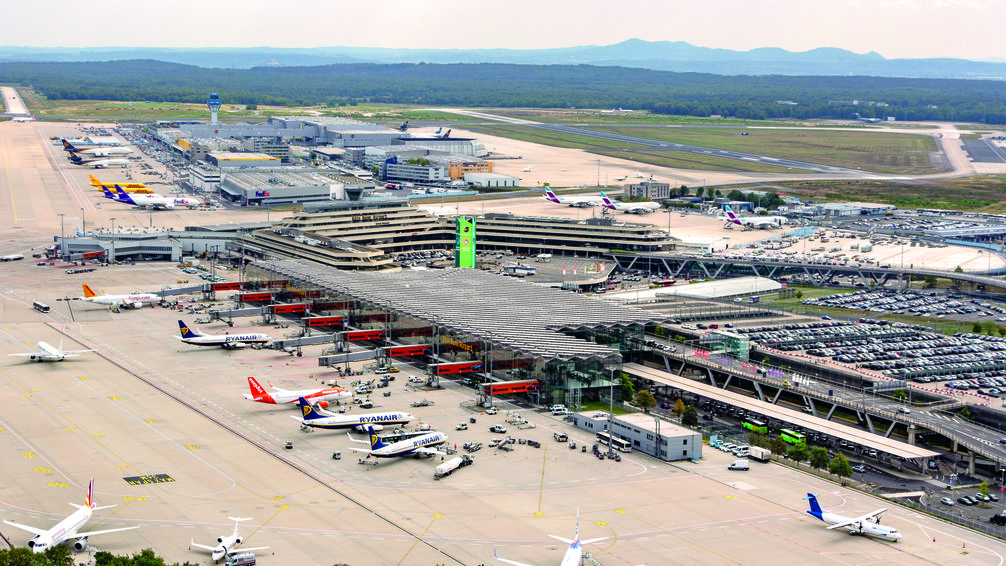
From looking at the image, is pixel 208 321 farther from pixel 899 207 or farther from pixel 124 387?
pixel 899 207

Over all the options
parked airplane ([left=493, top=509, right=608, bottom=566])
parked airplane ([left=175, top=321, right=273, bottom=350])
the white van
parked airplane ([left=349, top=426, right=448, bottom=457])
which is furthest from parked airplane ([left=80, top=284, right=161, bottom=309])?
parked airplane ([left=493, top=509, right=608, bottom=566])

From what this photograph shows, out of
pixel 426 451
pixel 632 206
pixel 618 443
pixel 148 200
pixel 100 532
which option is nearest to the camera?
pixel 100 532

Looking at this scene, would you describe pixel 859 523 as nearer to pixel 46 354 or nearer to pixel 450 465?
pixel 450 465

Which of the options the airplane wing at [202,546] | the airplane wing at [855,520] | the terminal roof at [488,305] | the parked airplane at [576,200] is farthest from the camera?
the parked airplane at [576,200]

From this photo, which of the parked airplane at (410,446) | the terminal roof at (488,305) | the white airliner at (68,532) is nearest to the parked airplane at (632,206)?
the terminal roof at (488,305)

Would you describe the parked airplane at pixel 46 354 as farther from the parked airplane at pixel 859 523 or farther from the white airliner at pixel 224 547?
the parked airplane at pixel 859 523

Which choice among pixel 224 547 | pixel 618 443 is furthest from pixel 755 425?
pixel 224 547

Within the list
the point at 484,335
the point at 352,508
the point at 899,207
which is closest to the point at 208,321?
the point at 484,335
